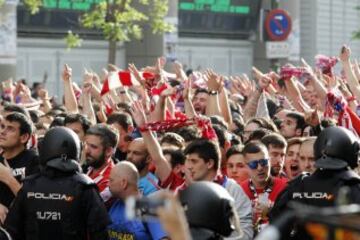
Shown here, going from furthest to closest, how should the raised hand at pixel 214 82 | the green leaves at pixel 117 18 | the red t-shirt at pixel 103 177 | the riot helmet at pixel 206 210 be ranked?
1. the green leaves at pixel 117 18
2. the raised hand at pixel 214 82
3. the red t-shirt at pixel 103 177
4. the riot helmet at pixel 206 210

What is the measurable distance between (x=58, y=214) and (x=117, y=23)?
17.7 meters

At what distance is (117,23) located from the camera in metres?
23.5

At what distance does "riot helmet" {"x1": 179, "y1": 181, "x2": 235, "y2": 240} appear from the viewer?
13.2 feet

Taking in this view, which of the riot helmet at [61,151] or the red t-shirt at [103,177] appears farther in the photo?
the red t-shirt at [103,177]

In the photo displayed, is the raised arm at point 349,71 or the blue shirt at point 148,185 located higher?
the raised arm at point 349,71

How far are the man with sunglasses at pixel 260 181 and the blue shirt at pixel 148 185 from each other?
63cm

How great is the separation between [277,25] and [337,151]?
14.5 meters

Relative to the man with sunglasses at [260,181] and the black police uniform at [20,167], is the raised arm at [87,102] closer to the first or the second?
the black police uniform at [20,167]

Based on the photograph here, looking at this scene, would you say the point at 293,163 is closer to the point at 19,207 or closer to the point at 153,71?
the point at 19,207

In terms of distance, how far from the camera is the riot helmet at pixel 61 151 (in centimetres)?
626

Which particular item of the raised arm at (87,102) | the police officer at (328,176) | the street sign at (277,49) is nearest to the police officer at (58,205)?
the police officer at (328,176)

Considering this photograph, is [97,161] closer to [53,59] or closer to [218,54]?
[53,59]

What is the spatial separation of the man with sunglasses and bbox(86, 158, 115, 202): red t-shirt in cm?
97

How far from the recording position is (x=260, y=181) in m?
7.24
